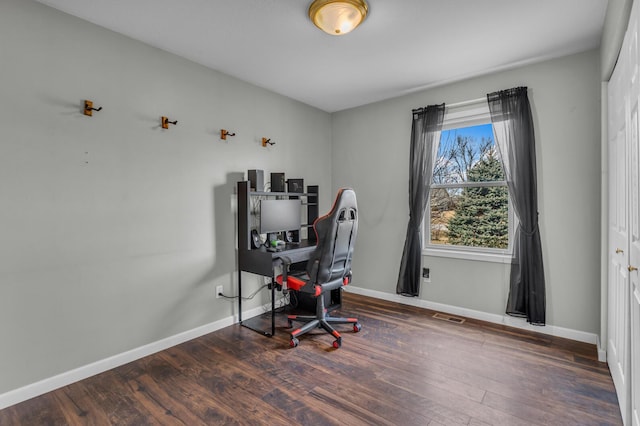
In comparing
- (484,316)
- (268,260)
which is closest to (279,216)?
(268,260)

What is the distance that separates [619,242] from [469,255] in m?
1.49

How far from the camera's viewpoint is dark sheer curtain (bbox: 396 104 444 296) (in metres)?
3.51

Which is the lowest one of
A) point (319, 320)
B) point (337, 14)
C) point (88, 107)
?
point (319, 320)

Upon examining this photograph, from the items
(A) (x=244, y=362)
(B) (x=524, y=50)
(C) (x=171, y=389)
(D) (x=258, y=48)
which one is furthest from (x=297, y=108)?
(C) (x=171, y=389)

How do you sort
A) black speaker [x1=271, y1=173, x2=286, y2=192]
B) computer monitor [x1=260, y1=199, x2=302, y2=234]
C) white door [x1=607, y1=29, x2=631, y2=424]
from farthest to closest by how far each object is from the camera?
black speaker [x1=271, y1=173, x2=286, y2=192], computer monitor [x1=260, y1=199, x2=302, y2=234], white door [x1=607, y1=29, x2=631, y2=424]

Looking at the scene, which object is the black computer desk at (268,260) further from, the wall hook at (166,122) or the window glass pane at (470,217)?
the window glass pane at (470,217)

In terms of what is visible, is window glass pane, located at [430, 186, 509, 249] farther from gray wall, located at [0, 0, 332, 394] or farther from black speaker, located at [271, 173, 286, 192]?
gray wall, located at [0, 0, 332, 394]

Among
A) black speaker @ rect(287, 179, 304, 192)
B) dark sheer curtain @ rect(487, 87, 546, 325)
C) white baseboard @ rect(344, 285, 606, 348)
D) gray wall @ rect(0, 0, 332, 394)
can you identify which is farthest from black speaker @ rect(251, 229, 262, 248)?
dark sheer curtain @ rect(487, 87, 546, 325)

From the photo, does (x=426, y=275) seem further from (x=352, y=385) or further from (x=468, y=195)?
(x=352, y=385)

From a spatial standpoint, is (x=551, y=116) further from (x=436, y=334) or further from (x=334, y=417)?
(x=334, y=417)

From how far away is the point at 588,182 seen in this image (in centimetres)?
270

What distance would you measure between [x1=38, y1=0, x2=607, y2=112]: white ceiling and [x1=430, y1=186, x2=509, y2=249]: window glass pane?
3.90 ft

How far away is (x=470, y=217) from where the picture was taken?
3.44 meters

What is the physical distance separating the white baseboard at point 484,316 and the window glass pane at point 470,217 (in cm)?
68
